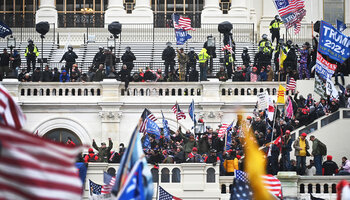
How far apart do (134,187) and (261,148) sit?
A: 58.7 ft

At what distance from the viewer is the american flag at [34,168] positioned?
972 centimetres

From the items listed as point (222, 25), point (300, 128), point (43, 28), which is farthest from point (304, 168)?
point (43, 28)

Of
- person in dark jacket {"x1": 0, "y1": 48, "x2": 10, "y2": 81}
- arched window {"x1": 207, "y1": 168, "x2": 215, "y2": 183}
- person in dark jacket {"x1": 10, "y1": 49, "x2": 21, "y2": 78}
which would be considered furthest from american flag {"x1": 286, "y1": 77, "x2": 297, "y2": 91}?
person in dark jacket {"x1": 0, "y1": 48, "x2": 10, "y2": 81}

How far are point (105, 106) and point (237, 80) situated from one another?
535 cm

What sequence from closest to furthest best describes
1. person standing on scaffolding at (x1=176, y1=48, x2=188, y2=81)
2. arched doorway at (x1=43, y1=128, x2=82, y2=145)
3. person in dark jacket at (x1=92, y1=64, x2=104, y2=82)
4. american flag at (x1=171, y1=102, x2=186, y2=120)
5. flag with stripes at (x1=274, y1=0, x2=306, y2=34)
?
american flag at (x1=171, y1=102, x2=186, y2=120) < arched doorway at (x1=43, y1=128, x2=82, y2=145) < person in dark jacket at (x1=92, y1=64, x2=104, y2=82) < flag with stripes at (x1=274, y1=0, x2=306, y2=34) < person standing on scaffolding at (x1=176, y1=48, x2=188, y2=81)

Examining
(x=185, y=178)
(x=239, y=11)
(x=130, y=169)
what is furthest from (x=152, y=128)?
(x=239, y=11)

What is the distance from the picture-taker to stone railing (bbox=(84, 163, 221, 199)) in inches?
1143

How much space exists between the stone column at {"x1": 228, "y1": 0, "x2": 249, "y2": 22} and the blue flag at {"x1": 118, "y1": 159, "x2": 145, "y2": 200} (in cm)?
4402

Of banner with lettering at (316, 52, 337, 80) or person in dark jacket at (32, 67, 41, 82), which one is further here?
person in dark jacket at (32, 67, 41, 82)

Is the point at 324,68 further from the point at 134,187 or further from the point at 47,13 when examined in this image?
the point at 47,13

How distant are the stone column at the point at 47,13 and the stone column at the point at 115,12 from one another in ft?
9.74

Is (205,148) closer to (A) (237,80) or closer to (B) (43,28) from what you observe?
(A) (237,80)

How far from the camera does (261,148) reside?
3047 cm

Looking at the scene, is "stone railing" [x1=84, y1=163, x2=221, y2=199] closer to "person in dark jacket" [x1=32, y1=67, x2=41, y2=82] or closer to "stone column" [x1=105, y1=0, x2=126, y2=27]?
"person in dark jacket" [x1=32, y1=67, x2=41, y2=82]
